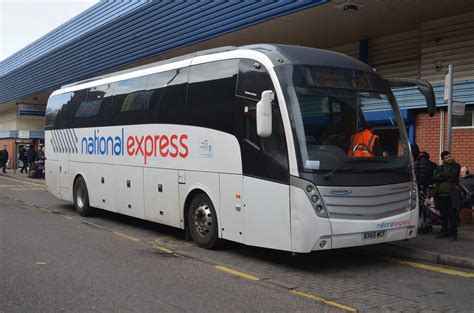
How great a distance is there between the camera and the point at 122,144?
421 inches

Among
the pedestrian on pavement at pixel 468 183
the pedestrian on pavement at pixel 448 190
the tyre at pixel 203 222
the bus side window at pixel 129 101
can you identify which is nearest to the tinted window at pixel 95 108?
the bus side window at pixel 129 101

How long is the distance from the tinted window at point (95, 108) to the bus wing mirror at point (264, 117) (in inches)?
222

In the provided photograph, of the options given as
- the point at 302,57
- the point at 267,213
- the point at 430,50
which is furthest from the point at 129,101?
the point at 430,50

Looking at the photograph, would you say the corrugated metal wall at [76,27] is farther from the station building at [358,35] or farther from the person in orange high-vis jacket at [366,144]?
the person in orange high-vis jacket at [366,144]

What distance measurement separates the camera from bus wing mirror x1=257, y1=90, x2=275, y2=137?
6660 millimetres

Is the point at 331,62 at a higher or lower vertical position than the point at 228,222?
higher

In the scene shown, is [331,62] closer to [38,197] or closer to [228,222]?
[228,222]

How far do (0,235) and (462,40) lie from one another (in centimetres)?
1048

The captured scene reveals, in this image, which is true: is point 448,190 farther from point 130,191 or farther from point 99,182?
point 99,182

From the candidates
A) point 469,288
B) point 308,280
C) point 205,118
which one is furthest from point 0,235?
point 469,288

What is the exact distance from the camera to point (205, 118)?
8234 millimetres

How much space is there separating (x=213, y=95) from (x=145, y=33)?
33.5 ft

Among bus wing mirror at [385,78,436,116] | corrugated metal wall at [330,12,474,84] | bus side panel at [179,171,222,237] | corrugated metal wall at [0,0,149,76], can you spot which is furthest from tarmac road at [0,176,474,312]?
corrugated metal wall at [0,0,149,76]

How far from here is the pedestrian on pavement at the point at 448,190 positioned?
870 cm
